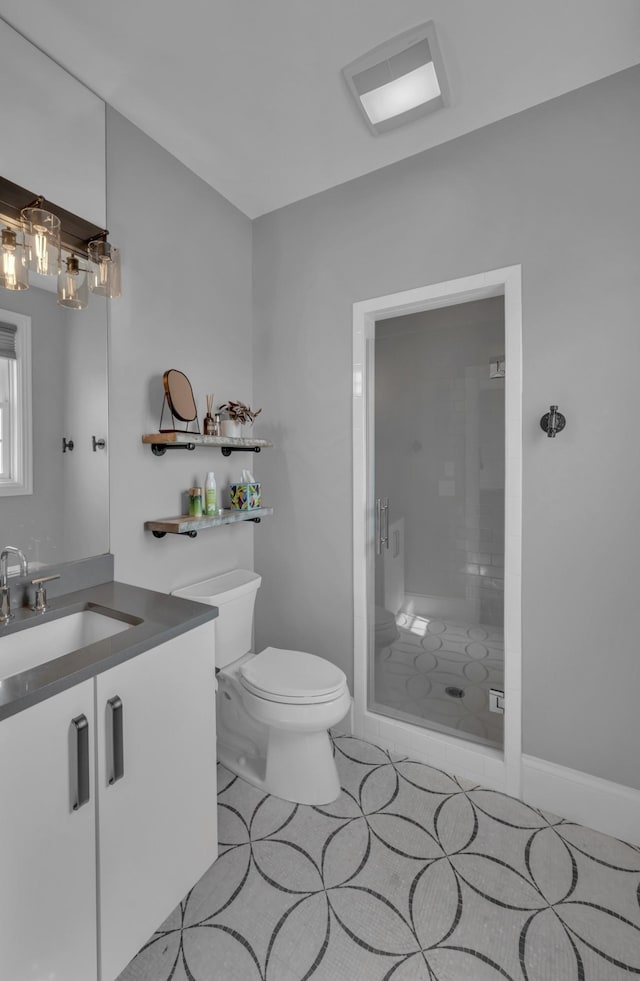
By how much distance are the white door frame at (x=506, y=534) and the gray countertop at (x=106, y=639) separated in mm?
993

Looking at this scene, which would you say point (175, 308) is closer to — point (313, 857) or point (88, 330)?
point (88, 330)

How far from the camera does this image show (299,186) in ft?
7.13

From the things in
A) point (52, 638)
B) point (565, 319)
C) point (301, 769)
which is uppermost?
point (565, 319)

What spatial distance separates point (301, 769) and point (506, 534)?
125 centimetres

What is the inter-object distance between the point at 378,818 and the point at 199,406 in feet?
6.21

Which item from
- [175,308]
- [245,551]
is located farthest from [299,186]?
[245,551]

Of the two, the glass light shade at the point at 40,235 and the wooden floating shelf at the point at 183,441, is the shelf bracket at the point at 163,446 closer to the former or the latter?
the wooden floating shelf at the point at 183,441

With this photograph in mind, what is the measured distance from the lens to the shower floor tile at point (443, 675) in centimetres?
196

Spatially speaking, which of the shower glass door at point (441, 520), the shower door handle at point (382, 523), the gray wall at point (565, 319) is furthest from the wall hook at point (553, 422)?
the shower door handle at point (382, 523)

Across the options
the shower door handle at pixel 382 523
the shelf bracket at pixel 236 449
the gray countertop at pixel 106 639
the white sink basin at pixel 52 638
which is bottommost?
the white sink basin at pixel 52 638

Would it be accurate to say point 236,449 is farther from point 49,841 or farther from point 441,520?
point 49,841

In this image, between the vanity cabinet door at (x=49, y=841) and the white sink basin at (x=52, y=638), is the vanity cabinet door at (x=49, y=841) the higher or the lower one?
the lower one

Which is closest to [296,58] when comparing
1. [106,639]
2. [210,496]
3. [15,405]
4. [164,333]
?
[164,333]

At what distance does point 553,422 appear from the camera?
5.46ft
